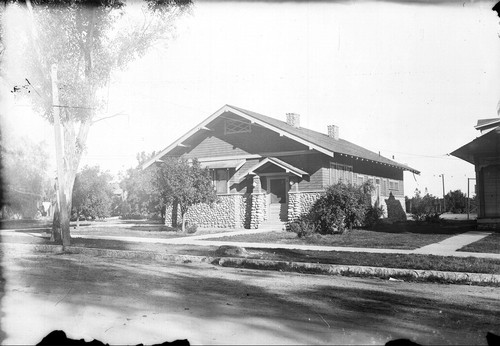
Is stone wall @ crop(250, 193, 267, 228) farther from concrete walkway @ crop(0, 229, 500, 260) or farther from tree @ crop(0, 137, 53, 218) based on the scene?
tree @ crop(0, 137, 53, 218)

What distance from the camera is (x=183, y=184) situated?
9.55 meters

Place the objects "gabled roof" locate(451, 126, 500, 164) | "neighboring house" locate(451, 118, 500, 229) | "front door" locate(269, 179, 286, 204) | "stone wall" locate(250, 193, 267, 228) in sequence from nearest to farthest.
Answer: "stone wall" locate(250, 193, 267, 228) < "front door" locate(269, 179, 286, 204) < "gabled roof" locate(451, 126, 500, 164) < "neighboring house" locate(451, 118, 500, 229)

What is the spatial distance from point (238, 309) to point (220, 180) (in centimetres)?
624

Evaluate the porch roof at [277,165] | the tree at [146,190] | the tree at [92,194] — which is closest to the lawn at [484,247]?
the porch roof at [277,165]

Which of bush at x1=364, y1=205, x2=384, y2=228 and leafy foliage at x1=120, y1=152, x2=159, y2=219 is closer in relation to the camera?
leafy foliage at x1=120, y1=152, x2=159, y2=219

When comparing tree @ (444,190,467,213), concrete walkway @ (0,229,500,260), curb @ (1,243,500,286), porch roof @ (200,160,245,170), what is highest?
porch roof @ (200,160,245,170)

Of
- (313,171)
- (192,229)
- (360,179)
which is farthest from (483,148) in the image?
(192,229)

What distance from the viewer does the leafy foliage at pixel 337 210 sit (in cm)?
1627

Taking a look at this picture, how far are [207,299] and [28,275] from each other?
14.1ft

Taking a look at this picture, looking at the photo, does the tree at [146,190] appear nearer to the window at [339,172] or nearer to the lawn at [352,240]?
the lawn at [352,240]

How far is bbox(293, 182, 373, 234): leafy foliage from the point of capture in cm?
1627

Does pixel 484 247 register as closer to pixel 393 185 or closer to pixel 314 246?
pixel 314 246

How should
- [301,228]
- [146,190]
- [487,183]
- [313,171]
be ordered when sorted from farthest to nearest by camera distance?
[487,183], [313,171], [301,228], [146,190]

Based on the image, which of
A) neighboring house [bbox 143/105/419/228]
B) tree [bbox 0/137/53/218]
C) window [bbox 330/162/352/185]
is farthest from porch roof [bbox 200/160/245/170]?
window [bbox 330/162/352/185]
